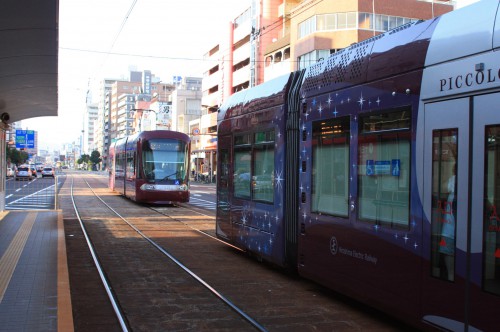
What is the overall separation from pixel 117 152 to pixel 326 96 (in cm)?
2595

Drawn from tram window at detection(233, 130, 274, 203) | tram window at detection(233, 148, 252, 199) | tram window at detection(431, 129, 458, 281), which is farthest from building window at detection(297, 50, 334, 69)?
tram window at detection(431, 129, 458, 281)

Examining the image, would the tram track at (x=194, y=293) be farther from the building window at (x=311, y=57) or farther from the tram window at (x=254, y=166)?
the building window at (x=311, y=57)

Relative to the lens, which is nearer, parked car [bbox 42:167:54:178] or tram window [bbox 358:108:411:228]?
tram window [bbox 358:108:411:228]

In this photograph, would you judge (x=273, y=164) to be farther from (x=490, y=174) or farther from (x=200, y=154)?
(x=200, y=154)

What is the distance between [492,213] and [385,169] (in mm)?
1510

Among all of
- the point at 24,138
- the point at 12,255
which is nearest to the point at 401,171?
the point at 12,255

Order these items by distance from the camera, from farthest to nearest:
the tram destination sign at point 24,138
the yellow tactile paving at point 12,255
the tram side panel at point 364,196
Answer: the tram destination sign at point 24,138, the yellow tactile paving at point 12,255, the tram side panel at point 364,196

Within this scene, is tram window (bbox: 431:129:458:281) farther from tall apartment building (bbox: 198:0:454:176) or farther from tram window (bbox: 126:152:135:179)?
tall apartment building (bbox: 198:0:454:176)

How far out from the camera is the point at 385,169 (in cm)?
546

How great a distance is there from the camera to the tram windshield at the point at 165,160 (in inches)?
894

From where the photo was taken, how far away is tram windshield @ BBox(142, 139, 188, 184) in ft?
74.5

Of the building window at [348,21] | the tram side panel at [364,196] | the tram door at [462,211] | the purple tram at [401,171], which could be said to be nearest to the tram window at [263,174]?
the purple tram at [401,171]

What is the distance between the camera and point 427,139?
15.8 ft

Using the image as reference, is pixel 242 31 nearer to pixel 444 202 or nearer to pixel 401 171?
pixel 401 171
